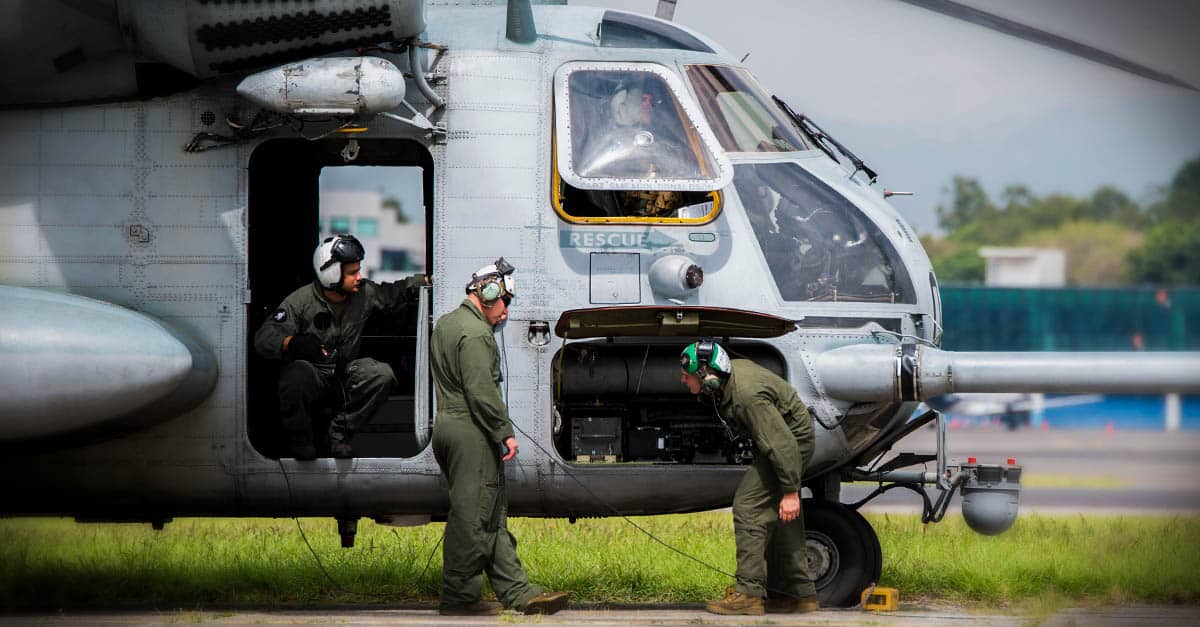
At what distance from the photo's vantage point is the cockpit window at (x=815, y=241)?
8.53 m

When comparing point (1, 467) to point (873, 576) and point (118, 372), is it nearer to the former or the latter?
point (118, 372)

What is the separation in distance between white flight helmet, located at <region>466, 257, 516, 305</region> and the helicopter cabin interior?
97 cm

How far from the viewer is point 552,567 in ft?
33.8

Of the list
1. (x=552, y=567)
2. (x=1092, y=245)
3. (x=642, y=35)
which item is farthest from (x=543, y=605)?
(x=1092, y=245)

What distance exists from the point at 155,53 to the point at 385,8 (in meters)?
1.34

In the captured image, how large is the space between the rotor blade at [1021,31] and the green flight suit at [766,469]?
2.17 metres

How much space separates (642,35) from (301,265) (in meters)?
3.05

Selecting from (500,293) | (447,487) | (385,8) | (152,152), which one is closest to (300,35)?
(385,8)

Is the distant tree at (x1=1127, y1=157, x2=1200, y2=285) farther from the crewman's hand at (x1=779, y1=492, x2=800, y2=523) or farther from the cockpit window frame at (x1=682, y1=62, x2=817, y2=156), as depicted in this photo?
the cockpit window frame at (x1=682, y1=62, x2=817, y2=156)

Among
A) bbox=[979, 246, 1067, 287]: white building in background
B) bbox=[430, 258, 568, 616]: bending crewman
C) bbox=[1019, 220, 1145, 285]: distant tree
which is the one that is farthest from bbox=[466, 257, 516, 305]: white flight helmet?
bbox=[979, 246, 1067, 287]: white building in background

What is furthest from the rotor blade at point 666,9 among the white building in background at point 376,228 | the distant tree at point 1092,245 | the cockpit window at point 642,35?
the white building in background at point 376,228

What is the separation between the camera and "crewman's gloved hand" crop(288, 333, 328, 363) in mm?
8391

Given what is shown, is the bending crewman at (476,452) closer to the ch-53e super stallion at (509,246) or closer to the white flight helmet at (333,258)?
the ch-53e super stallion at (509,246)

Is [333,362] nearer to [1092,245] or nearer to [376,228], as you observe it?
[1092,245]
